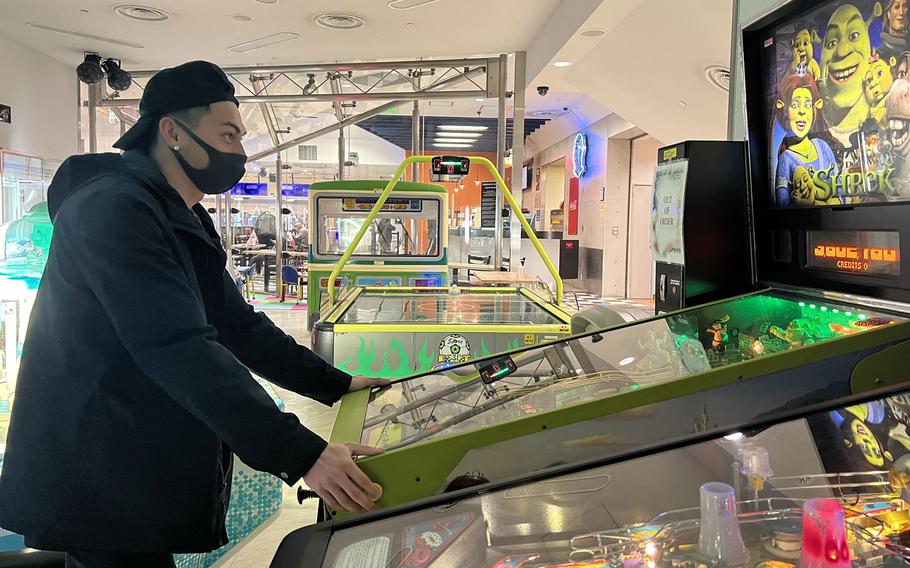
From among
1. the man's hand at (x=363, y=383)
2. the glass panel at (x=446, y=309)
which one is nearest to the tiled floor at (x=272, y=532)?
the glass panel at (x=446, y=309)

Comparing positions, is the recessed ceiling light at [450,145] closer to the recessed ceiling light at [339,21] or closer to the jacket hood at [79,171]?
the recessed ceiling light at [339,21]

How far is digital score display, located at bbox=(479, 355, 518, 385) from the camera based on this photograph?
1.91 meters

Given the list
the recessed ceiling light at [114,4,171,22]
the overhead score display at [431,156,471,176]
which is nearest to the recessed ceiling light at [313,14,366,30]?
the recessed ceiling light at [114,4,171,22]

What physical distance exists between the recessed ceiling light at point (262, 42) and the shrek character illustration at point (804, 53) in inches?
249

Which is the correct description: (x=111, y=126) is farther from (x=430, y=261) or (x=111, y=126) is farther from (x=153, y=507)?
(x=153, y=507)

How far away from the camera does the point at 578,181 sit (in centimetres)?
1526

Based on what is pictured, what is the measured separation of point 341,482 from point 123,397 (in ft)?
1.69

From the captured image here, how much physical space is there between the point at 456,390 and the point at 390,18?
5.68 metres

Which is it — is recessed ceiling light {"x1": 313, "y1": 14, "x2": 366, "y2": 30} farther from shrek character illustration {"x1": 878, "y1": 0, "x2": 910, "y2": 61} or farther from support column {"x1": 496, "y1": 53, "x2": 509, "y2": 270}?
shrek character illustration {"x1": 878, "y1": 0, "x2": 910, "y2": 61}

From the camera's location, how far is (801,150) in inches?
73.9

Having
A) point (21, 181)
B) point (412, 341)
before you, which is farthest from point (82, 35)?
point (412, 341)

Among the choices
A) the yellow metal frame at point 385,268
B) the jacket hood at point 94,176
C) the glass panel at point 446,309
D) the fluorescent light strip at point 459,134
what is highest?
the fluorescent light strip at point 459,134

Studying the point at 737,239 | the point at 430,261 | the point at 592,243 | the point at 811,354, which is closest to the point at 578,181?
the point at 592,243

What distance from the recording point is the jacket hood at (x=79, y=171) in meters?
1.50
